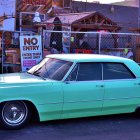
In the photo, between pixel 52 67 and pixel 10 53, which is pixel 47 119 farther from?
pixel 10 53

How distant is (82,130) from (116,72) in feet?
4.89

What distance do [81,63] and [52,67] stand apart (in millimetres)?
597

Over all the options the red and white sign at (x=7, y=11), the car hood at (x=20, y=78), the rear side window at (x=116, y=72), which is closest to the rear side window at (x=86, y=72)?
the rear side window at (x=116, y=72)

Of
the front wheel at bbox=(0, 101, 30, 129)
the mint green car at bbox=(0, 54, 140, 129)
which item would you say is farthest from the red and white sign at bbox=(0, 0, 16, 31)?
the front wheel at bbox=(0, 101, 30, 129)

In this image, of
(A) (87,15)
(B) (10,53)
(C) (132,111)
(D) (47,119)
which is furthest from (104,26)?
(D) (47,119)

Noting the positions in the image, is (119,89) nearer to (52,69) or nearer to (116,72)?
(116,72)

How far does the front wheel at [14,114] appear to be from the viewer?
6.27m

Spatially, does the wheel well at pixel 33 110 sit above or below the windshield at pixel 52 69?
below

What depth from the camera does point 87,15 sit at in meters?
16.5

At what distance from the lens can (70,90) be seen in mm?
6617

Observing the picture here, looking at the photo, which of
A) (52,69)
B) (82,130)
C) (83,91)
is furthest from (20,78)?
(82,130)

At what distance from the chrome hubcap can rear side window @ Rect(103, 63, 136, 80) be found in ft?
5.73

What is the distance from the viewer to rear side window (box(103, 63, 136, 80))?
23.4ft

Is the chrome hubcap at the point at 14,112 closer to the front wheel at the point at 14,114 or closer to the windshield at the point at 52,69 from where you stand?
the front wheel at the point at 14,114
